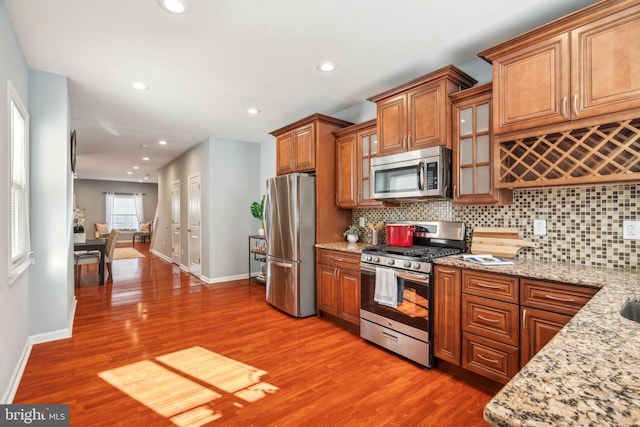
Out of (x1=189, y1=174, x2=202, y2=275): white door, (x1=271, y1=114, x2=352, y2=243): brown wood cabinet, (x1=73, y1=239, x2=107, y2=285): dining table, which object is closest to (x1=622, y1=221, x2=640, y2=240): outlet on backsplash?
(x1=271, y1=114, x2=352, y2=243): brown wood cabinet

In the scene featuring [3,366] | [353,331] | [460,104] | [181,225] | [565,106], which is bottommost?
[353,331]

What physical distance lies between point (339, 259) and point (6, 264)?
269 centimetres

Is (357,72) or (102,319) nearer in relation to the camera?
(357,72)

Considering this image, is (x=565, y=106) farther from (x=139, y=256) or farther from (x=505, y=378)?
(x=139, y=256)

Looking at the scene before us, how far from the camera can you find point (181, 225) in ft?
23.4

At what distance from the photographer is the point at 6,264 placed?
2111 millimetres

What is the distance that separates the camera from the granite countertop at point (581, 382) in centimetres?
57

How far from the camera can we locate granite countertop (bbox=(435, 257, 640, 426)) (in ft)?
1.89

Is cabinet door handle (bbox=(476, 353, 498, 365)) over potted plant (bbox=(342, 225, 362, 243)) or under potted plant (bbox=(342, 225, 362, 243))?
under

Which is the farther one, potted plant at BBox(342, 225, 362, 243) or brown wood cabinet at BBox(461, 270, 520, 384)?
potted plant at BBox(342, 225, 362, 243)

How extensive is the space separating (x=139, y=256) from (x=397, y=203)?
26.9ft

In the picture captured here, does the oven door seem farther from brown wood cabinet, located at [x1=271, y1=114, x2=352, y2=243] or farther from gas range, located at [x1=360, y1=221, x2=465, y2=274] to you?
brown wood cabinet, located at [x1=271, y1=114, x2=352, y2=243]

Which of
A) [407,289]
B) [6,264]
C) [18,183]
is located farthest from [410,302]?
[18,183]

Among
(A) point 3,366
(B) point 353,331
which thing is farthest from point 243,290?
(A) point 3,366
